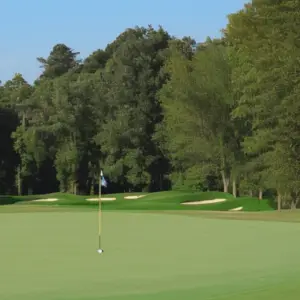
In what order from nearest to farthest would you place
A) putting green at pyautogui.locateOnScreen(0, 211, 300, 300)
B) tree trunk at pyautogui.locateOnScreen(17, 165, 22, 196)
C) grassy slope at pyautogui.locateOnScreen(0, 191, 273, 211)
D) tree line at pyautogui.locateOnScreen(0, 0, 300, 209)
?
1. putting green at pyautogui.locateOnScreen(0, 211, 300, 300)
2. tree line at pyautogui.locateOnScreen(0, 0, 300, 209)
3. grassy slope at pyautogui.locateOnScreen(0, 191, 273, 211)
4. tree trunk at pyautogui.locateOnScreen(17, 165, 22, 196)

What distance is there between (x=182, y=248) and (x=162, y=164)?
153 feet

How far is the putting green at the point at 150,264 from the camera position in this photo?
959 cm

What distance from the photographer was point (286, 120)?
117 feet

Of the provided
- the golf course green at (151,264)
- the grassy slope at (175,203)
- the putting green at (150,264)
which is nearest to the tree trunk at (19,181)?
the grassy slope at (175,203)

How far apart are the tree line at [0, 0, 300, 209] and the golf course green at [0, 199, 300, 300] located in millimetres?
17065

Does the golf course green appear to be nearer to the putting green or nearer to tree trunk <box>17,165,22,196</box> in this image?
the putting green

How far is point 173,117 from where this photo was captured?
5188 centimetres

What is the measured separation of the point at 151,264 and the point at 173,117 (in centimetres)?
3951

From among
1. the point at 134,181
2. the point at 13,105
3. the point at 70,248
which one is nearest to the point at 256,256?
the point at 70,248

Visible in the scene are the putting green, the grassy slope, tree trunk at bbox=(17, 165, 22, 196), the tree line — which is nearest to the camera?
the putting green

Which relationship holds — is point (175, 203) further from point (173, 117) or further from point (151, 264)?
point (151, 264)

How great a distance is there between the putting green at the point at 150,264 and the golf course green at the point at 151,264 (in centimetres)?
1

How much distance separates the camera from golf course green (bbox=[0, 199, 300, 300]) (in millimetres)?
9594

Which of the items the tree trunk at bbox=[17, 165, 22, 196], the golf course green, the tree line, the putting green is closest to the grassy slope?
the tree line
